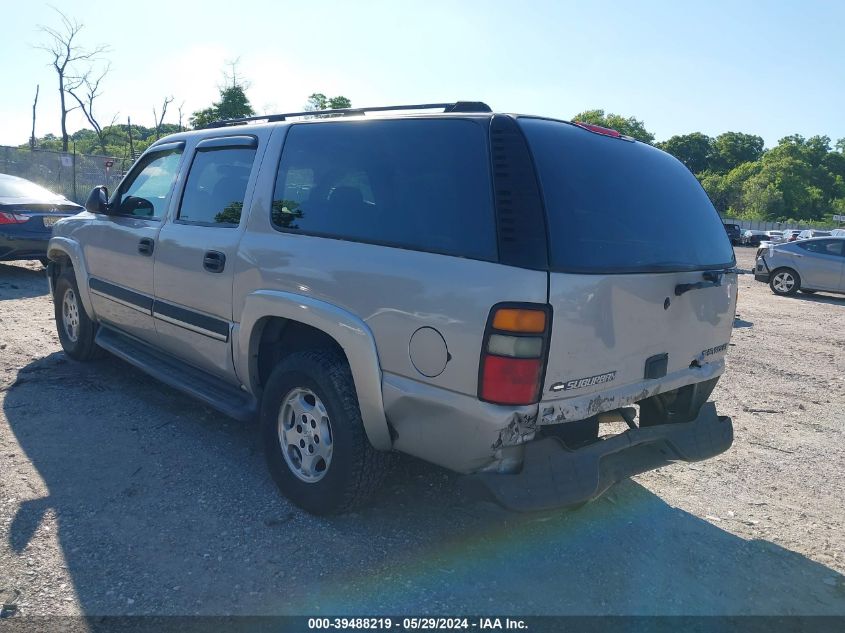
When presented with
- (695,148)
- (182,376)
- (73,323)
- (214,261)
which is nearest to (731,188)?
(695,148)

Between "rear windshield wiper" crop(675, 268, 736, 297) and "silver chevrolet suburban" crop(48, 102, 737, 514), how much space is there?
0.04ft

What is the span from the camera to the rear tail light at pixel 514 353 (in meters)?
2.40

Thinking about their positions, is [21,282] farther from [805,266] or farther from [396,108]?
[805,266]

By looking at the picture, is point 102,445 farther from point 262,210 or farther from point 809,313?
point 809,313

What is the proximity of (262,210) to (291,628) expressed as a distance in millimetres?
2111

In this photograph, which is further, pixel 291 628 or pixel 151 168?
pixel 151 168

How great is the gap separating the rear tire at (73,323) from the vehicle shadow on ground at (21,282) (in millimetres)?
3385

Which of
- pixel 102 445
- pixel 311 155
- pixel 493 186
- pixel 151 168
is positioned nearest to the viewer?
pixel 493 186

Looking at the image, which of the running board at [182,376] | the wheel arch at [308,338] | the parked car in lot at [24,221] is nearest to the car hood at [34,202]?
the parked car in lot at [24,221]

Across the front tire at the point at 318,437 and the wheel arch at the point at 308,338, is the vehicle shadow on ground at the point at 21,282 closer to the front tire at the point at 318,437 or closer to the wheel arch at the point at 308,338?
the wheel arch at the point at 308,338

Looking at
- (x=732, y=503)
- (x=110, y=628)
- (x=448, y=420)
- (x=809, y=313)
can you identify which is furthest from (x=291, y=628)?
(x=809, y=313)

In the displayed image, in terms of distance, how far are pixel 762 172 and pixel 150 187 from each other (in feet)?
316

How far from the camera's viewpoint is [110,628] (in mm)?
2416

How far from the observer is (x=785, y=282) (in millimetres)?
14188
